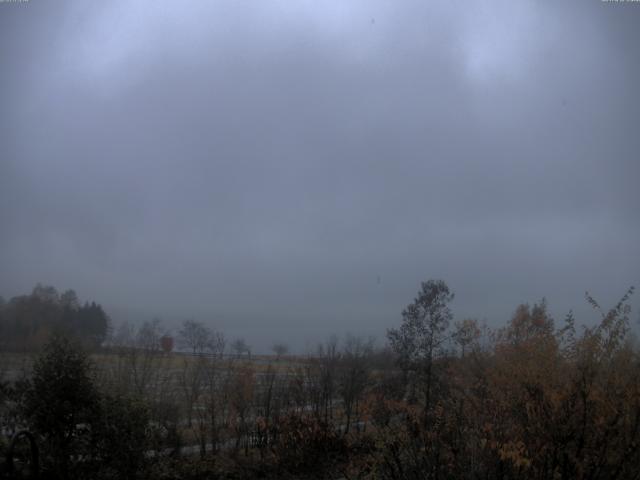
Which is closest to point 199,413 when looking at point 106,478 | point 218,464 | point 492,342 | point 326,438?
point 218,464

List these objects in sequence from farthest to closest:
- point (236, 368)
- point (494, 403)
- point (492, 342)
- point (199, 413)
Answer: point (236, 368) < point (199, 413) < point (492, 342) < point (494, 403)

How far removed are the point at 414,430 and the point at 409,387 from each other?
556 inches

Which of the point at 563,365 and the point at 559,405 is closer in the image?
the point at 559,405

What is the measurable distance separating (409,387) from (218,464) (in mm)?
10582

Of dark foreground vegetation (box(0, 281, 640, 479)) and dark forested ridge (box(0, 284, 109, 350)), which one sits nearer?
dark foreground vegetation (box(0, 281, 640, 479))

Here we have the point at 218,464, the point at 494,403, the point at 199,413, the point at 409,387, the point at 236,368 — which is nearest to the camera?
the point at 494,403

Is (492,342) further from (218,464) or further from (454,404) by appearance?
(218,464)

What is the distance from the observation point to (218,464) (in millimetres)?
11961

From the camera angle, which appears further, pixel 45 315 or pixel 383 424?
pixel 45 315

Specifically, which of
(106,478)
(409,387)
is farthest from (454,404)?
(409,387)

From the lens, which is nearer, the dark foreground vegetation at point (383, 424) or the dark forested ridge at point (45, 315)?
the dark foreground vegetation at point (383, 424)

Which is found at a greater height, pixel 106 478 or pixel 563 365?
pixel 563 365

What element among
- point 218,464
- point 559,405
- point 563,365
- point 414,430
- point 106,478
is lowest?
point 218,464

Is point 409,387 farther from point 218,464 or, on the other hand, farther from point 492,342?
point 218,464
